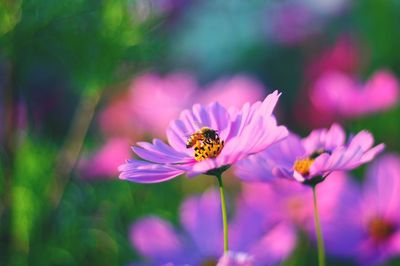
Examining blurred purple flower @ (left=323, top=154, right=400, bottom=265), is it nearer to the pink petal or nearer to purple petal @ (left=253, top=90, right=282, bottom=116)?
the pink petal

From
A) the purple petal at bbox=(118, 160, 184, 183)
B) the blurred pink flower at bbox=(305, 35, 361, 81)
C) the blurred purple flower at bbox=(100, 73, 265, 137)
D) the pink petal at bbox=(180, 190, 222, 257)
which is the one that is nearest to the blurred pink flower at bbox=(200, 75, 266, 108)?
the blurred purple flower at bbox=(100, 73, 265, 137)

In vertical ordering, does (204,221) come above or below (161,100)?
below

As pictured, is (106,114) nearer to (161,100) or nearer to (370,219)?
(161,100)

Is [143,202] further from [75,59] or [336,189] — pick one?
[336,189]

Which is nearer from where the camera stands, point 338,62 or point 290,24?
point 338,62

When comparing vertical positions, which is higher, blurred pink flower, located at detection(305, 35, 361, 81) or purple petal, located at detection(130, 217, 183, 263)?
blurred pink flower, located at detection(305, 35, 361, 81)

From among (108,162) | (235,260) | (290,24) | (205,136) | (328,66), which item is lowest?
(235,260)

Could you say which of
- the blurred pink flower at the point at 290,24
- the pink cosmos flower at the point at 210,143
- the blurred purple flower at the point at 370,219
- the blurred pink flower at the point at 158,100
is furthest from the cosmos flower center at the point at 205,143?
the blurred pink flower at the point at 290,24

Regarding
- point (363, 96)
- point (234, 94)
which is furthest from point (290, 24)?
point (363, 96)
